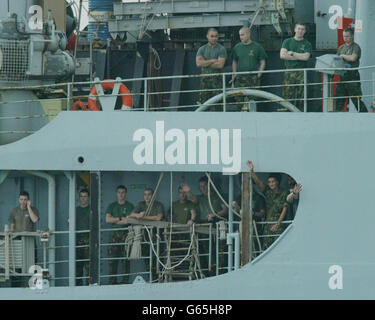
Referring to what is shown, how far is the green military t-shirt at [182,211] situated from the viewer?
12648mm

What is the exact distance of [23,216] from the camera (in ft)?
42.2

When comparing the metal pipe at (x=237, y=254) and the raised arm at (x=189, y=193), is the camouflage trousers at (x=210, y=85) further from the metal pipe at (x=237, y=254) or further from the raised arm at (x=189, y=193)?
the metal pipe at (x=237, y=254)

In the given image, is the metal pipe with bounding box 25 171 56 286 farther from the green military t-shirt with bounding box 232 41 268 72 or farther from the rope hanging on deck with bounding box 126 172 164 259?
the green military t-shirt with bounding box 232 41 268 72

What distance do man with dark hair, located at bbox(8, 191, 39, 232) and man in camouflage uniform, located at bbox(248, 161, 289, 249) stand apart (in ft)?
8.95

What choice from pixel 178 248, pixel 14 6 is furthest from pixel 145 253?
pixel 14 6

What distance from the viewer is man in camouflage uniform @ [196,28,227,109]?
13500mm

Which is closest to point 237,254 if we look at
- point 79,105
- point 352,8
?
point 79,105

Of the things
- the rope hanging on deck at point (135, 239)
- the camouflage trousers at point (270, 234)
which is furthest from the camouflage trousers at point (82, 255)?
the camouflage trousers at point (270, 234)

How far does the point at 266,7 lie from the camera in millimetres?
14719

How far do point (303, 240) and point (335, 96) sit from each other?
6.52 ft

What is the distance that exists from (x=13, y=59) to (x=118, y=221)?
2446 millimetres

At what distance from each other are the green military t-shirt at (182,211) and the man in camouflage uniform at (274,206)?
0.88 metres

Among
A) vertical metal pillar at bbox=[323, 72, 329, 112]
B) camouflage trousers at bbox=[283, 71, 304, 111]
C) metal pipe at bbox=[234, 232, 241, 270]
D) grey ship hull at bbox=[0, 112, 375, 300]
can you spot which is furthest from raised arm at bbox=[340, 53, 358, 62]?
metal pipe at bbox=[234, 232, 241, 270]
